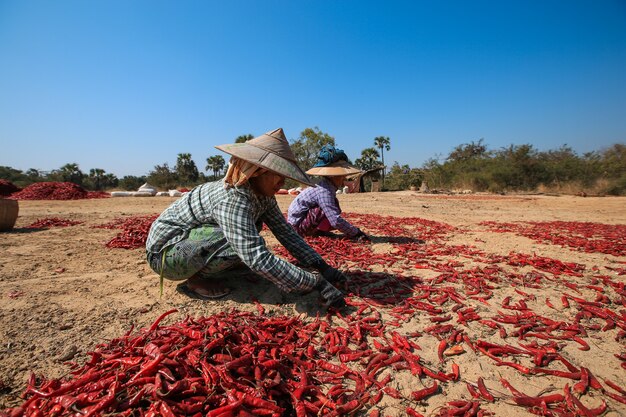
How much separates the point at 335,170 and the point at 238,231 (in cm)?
340

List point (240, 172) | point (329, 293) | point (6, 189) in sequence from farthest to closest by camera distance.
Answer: point (6, 189) → point (329, 293) → point (240, 172)

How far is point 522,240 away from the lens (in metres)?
6.90

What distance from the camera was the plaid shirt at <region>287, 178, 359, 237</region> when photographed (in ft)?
19.5

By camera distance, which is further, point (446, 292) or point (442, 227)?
point (442, 227)

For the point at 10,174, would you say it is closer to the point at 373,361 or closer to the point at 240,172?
the point at 240,172

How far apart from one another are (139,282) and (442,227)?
759cm

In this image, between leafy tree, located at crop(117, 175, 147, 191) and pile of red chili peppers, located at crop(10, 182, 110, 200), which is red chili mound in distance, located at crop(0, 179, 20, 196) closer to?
pile of red chili peppers, located at crop(10, 182, 110, 200)

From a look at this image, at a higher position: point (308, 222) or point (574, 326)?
point (308, 222)

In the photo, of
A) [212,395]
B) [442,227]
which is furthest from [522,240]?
[212,395]

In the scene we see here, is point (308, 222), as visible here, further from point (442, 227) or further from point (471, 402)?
point (471, 402)

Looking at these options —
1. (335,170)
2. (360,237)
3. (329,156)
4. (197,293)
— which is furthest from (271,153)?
(360,237)

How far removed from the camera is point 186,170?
171 feet

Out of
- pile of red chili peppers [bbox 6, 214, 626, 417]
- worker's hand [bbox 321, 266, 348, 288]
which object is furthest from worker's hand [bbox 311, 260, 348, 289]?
pile of red chili peppers [bbox 6, 214, 626, 417]

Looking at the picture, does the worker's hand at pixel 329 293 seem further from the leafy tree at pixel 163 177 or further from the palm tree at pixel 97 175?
the palm tree at pixel 97 175
